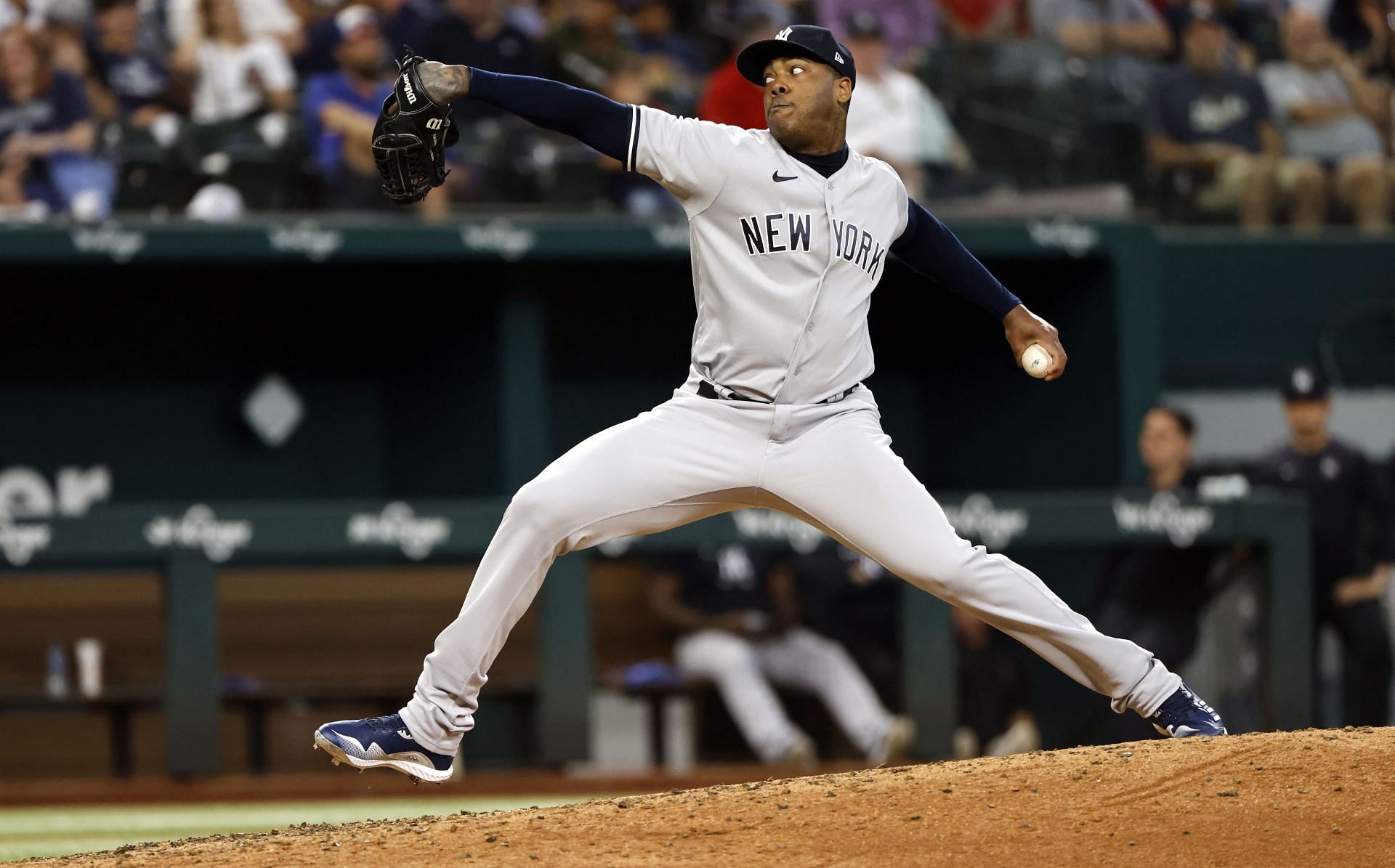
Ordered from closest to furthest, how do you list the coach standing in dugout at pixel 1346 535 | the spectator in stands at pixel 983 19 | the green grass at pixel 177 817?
the green grass at pixel 177 817 → the coach standing in dugout at pixel 1346 535 → the spectator in stands at pixel 983 19

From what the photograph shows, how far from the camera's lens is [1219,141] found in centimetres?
952

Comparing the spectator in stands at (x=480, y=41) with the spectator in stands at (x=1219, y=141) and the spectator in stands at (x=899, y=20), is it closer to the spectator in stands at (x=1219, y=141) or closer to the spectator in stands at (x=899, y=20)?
the spectator in stands at (x=899, y=20)

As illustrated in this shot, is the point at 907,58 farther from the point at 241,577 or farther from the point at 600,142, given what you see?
the point at 600,142

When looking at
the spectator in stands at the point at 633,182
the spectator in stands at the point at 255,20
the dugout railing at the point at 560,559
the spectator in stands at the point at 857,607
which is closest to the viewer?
the dugout railing at the point at 560,559

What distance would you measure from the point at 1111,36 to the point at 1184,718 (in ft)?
18.1

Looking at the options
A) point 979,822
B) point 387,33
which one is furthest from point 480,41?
point 979,822

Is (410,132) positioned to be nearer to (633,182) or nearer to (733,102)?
(733,102)

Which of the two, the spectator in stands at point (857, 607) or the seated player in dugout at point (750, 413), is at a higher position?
the seated player in dugout at point (750, 413)

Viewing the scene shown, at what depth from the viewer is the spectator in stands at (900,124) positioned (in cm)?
876

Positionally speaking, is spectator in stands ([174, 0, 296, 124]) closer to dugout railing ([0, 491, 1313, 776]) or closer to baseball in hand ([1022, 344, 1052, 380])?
dugout railing ([0, 491, 1313, 776])

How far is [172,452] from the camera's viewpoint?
30.7 feet

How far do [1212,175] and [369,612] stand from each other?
4.63m

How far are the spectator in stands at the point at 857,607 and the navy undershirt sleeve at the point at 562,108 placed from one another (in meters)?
4.06

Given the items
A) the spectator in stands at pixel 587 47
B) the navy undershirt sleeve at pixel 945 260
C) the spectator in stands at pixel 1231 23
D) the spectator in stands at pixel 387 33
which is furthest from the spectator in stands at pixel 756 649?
the navy undershirt sleeve at pixel 945 260
